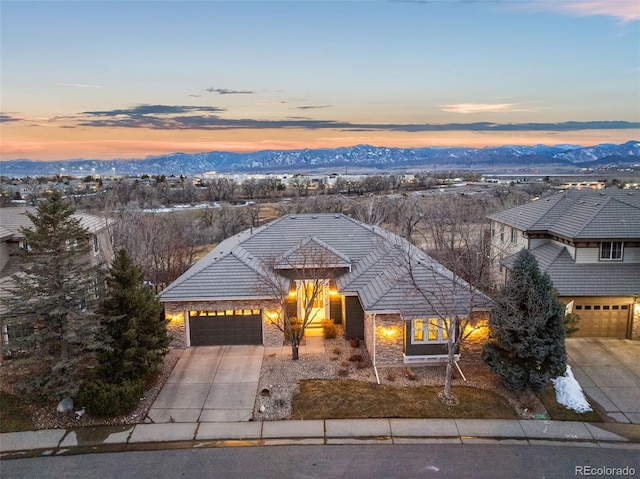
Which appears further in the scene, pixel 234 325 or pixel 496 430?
pixel 234 325

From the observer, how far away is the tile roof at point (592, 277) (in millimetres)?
19250

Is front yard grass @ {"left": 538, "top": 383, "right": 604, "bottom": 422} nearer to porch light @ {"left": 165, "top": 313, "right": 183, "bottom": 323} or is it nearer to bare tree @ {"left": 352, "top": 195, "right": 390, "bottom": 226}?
porch light @ {"left": 165, "top": 313, "right": 183, "bottom": 323}

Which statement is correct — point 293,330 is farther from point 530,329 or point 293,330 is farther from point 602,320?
point 602,320

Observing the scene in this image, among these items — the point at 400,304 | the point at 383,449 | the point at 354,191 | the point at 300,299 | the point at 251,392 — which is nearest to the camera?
the point at 383,449

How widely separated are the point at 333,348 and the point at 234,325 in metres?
4.35

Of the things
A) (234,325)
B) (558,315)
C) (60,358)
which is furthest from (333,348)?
(60,358)

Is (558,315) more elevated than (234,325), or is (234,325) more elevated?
(558,315)

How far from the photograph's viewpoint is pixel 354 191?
93.9 metres

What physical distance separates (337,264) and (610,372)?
11.4m

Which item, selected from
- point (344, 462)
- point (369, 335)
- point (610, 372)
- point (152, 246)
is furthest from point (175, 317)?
point (610, 372)

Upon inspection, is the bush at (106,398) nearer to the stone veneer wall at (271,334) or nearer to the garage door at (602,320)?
the stone veneer wall at (271,334)

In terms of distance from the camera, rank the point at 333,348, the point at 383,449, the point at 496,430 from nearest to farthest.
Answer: the point at 383,449
the point at 496,430
the point at 333,348

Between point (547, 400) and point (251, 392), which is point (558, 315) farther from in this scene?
point (251, 392)

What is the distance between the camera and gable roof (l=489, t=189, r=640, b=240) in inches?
813
